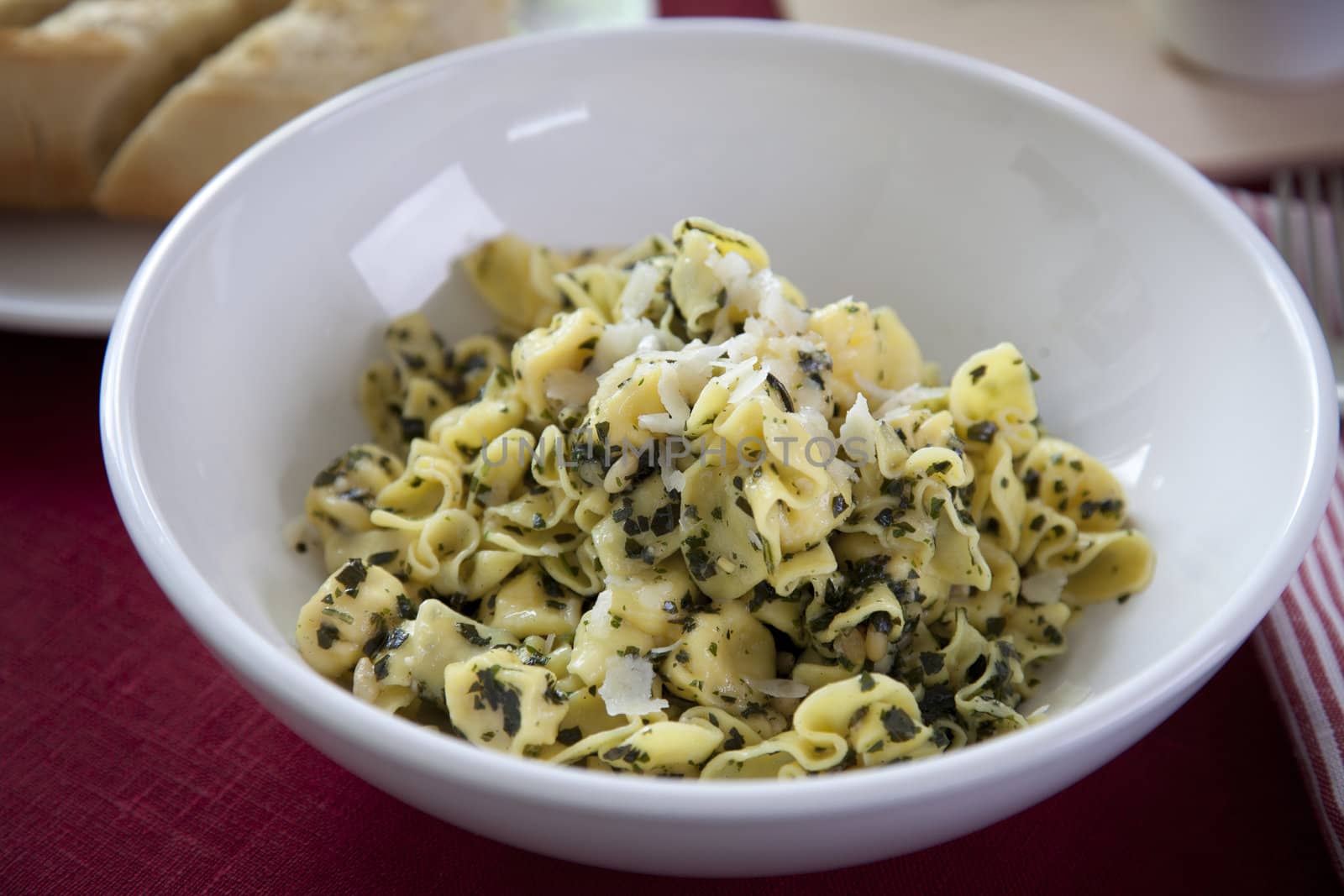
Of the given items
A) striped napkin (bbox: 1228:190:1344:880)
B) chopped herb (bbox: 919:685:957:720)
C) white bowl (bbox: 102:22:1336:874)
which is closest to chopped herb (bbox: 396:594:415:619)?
white bowl (bbox: 102:22:1336:874)

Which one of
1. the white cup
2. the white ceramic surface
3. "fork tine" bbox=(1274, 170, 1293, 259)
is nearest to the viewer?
the white ceramic surface

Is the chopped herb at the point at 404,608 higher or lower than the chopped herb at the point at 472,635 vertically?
lower

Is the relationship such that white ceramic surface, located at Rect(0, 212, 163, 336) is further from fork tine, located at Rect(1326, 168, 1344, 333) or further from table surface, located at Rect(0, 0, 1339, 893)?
fork tine, located at Rect(1326, 168, 1344, 333)

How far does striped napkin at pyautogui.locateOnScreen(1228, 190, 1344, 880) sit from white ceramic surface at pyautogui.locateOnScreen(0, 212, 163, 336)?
2178 mm

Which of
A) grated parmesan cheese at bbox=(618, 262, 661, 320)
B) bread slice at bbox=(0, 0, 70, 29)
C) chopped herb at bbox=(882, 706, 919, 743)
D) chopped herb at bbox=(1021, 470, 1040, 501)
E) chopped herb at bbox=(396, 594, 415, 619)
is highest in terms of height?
bread slice at bbox=(0, 0, 70, 29)

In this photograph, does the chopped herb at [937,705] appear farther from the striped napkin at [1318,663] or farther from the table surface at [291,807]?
the striped napkin at [1318,663]

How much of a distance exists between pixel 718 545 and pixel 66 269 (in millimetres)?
1865

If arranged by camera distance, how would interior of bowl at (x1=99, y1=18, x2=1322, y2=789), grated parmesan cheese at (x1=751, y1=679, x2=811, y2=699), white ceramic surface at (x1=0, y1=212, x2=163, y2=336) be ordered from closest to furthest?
grated parmesan cheese at (x1=751, y1=679, x2=811, y2=699), interior of bowl at (x1=99, y1=18, x2=1322, y2=789), white ceramic surface at (x1=0, y1=212, x2=163, y2=336)

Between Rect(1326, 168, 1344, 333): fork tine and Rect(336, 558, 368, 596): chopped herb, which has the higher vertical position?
Rect(1326, 168, 1344, 333): fork tine

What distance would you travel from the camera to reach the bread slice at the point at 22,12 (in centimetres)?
287

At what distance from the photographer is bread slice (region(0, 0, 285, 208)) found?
2.81 m

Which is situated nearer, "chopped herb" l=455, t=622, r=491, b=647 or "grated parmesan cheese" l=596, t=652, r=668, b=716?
"grated parmesan cheese" l=596, t=652, r=668, b=716

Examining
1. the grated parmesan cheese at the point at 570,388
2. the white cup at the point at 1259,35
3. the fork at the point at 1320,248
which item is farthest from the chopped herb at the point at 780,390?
the white cup at the point at 1259,35

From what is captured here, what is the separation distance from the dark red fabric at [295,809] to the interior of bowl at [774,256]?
0.79 ft
